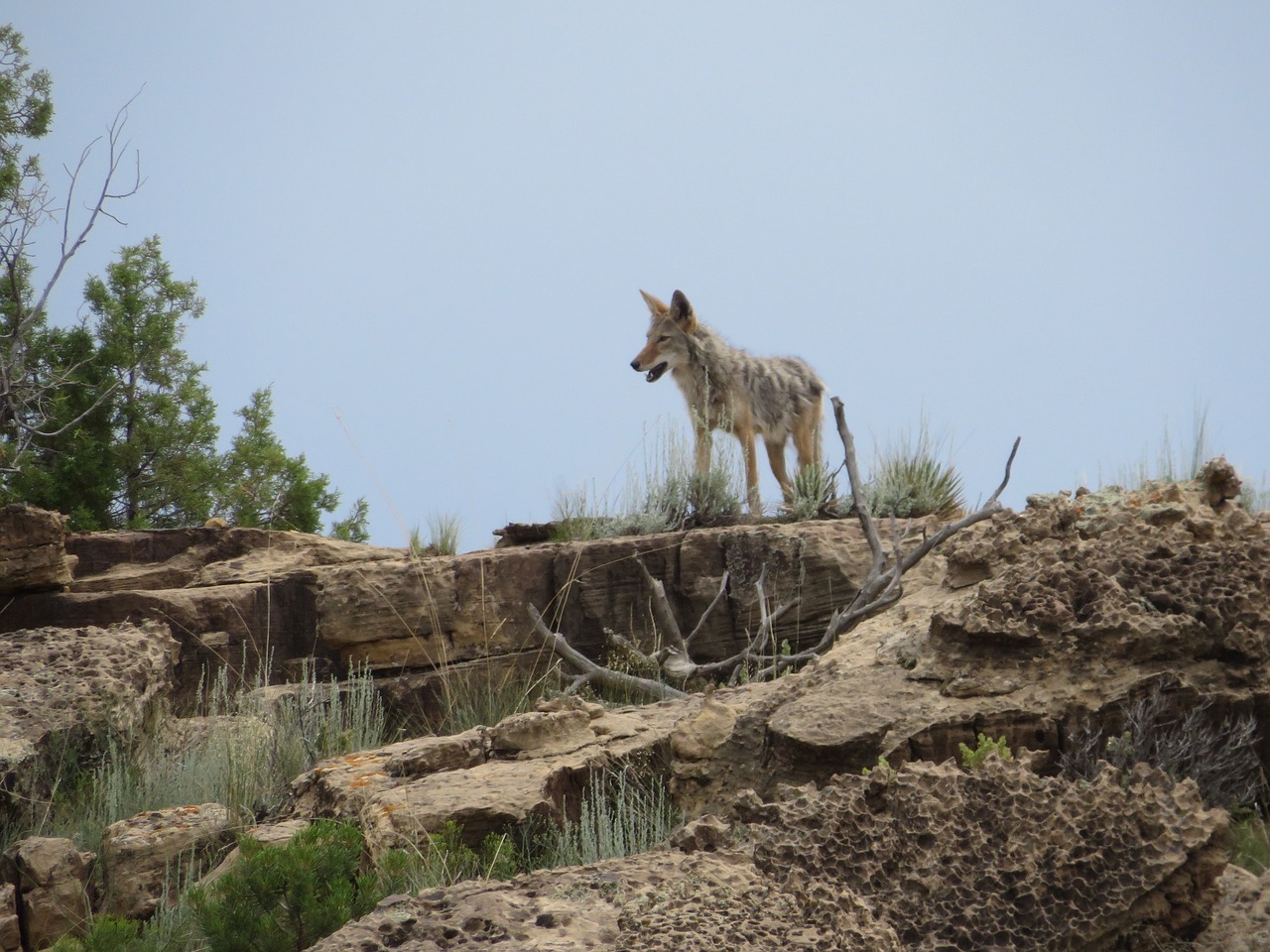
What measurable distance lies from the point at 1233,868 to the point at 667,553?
648 cm

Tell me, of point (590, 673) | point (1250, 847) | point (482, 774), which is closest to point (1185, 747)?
point (1250, 847)

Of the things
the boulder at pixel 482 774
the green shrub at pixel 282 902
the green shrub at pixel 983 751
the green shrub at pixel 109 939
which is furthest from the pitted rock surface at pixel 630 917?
the green shrub at pixel 109 939

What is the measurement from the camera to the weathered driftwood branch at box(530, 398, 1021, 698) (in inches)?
353

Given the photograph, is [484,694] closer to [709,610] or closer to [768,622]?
[709,610]

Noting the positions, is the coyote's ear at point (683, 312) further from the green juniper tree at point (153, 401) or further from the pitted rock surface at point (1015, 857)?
the pitted rock surface at point (1015, 857)

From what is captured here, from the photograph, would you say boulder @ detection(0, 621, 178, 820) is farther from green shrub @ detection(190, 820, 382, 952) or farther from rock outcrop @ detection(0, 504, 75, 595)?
green shrub @ detection(190, 820, 382, 952)

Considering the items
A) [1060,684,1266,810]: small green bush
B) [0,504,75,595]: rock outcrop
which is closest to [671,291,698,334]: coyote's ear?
[0,504,75,595]: rock outcrop

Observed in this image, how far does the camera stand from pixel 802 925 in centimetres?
354

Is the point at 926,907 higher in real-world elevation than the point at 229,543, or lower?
lower

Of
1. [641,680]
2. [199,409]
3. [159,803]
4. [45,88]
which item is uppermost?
[45,88]

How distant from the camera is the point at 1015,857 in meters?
3.94

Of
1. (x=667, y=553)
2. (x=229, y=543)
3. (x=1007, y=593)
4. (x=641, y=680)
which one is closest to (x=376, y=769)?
(x=641, y=680)

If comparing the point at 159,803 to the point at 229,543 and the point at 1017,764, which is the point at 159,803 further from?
the point at 1017,764

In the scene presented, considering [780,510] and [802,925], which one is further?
[780,510]
